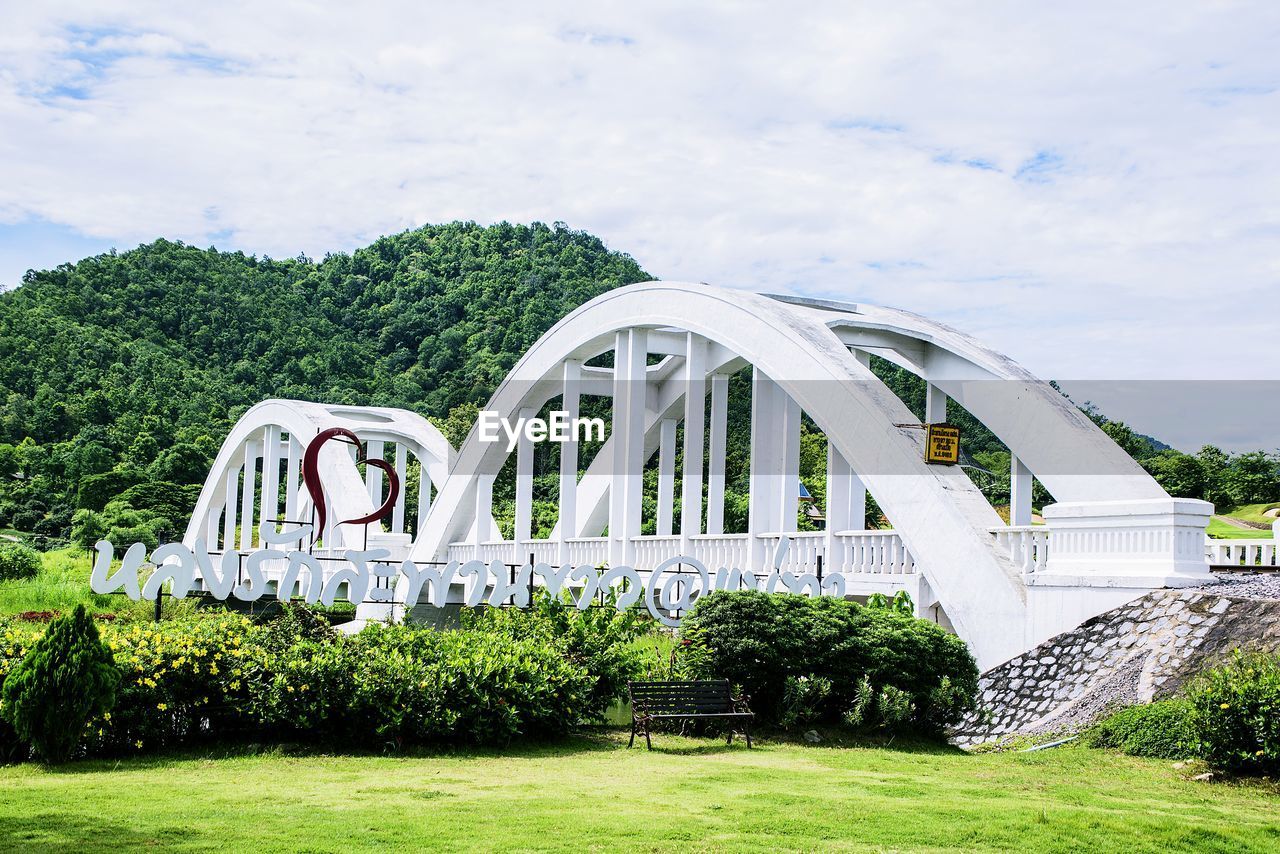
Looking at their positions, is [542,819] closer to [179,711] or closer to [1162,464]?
[179,711]

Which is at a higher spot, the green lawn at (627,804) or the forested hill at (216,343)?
the forested hill at (216,343)

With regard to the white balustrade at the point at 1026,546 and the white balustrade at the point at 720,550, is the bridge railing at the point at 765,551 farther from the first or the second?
the white balustrade at the point at 1026,546

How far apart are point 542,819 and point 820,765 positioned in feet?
10.4

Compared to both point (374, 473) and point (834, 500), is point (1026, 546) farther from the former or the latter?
point (374, 473)

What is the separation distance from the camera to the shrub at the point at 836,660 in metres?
11.5

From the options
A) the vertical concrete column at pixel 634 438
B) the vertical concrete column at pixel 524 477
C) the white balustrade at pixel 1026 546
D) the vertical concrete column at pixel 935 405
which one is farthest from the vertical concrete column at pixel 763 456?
the vertical concrete column at pixel 524 477

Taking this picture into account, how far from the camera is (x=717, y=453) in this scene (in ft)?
67.7

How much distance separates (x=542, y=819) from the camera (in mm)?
7176

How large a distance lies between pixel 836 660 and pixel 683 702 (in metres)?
1.57

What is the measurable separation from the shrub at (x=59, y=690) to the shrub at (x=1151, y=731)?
25.9 ft

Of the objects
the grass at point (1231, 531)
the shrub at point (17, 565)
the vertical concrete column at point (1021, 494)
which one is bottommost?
the shrub at point (17, 565)

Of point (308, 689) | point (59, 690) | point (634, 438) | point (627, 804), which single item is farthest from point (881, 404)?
point (59, 690)

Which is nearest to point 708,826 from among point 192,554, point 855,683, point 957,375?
point 855,683

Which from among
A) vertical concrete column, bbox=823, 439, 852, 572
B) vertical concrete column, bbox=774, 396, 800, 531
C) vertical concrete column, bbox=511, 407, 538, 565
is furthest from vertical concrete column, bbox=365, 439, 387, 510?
vertical concrete column, bbox=823, 439, 852, 572
